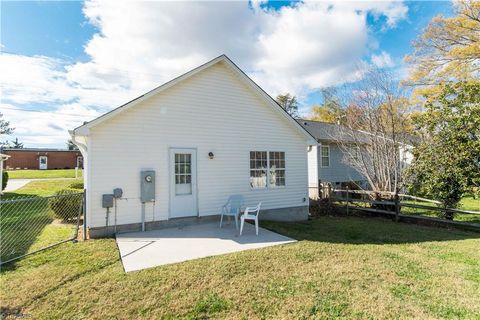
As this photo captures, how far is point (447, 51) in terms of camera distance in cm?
1656

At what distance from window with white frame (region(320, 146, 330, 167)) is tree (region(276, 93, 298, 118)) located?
861 inches

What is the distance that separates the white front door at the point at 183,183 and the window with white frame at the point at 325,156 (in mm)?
10972

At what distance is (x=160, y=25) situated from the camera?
31.4 ft

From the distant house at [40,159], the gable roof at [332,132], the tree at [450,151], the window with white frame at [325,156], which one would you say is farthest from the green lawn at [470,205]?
the distant house at [40,159]

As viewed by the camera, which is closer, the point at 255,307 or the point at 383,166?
the point at 255,307

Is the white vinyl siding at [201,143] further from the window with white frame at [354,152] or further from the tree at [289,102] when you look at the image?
the tree at [289,102]

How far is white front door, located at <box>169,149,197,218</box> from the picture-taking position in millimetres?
8266

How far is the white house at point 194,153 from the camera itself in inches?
292

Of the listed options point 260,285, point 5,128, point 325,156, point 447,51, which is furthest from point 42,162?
point 447,51

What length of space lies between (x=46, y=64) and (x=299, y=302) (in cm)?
1843

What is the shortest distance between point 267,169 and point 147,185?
4.44 metres

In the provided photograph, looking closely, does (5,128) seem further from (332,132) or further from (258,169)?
(332,132)

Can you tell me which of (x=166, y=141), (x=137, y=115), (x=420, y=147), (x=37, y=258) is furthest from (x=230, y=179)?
(x=420, y=147)

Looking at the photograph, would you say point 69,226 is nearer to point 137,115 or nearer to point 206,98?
point 137,115
